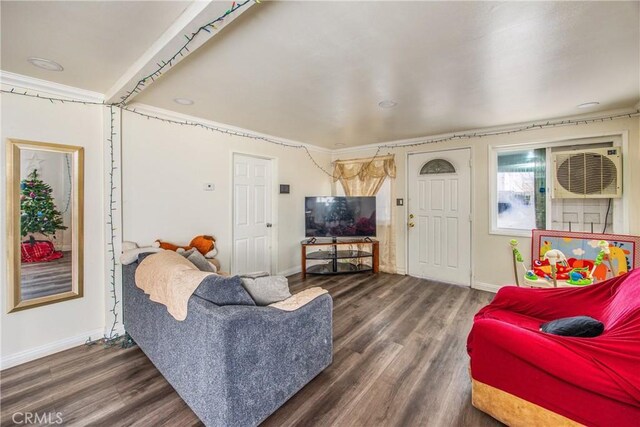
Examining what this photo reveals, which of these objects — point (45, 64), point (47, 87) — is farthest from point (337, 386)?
point (47, 87)

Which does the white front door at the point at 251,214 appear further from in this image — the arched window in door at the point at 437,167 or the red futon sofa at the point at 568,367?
the red futon sofa at the point at 568,367

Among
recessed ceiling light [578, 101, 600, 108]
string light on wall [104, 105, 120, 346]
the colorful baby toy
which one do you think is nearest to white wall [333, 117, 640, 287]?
recessed ceiling light [578, 101, 600, 108]

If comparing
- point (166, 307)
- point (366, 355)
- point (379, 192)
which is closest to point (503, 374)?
point (366, 355)

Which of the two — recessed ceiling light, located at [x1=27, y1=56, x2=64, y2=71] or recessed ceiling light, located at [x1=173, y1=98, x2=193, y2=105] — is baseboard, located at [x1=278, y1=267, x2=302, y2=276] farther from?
recessed ceiling light, located at [x1=27, y1=56, x2=64, y2=71]

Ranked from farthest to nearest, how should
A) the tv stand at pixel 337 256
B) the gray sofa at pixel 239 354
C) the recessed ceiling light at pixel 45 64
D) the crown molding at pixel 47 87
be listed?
the tv stand at pixel 337 256, the crown molding at pixel 47 87, the recessed ceiling light at pixel 45 64, the gray sofa at pixel 239 354

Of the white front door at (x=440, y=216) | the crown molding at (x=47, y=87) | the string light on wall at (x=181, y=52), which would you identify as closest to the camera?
the string light on wall at (x=181, y=52)

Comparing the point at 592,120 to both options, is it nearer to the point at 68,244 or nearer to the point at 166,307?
the point at 166,307

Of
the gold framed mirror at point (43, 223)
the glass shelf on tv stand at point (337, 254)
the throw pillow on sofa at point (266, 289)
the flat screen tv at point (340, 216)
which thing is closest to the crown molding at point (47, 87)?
the gold framed mirror at point (43, 223)

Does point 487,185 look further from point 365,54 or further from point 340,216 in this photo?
point 365,54

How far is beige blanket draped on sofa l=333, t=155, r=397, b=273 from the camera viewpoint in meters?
4.67

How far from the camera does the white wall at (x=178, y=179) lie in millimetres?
2738

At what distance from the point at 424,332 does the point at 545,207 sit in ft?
7.93

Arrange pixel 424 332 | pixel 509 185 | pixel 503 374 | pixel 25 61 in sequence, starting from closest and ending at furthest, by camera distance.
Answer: pixel 503 374 → pixel 25 61 → pixel 424 332 → pixel 509 185

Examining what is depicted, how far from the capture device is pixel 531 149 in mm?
3561
